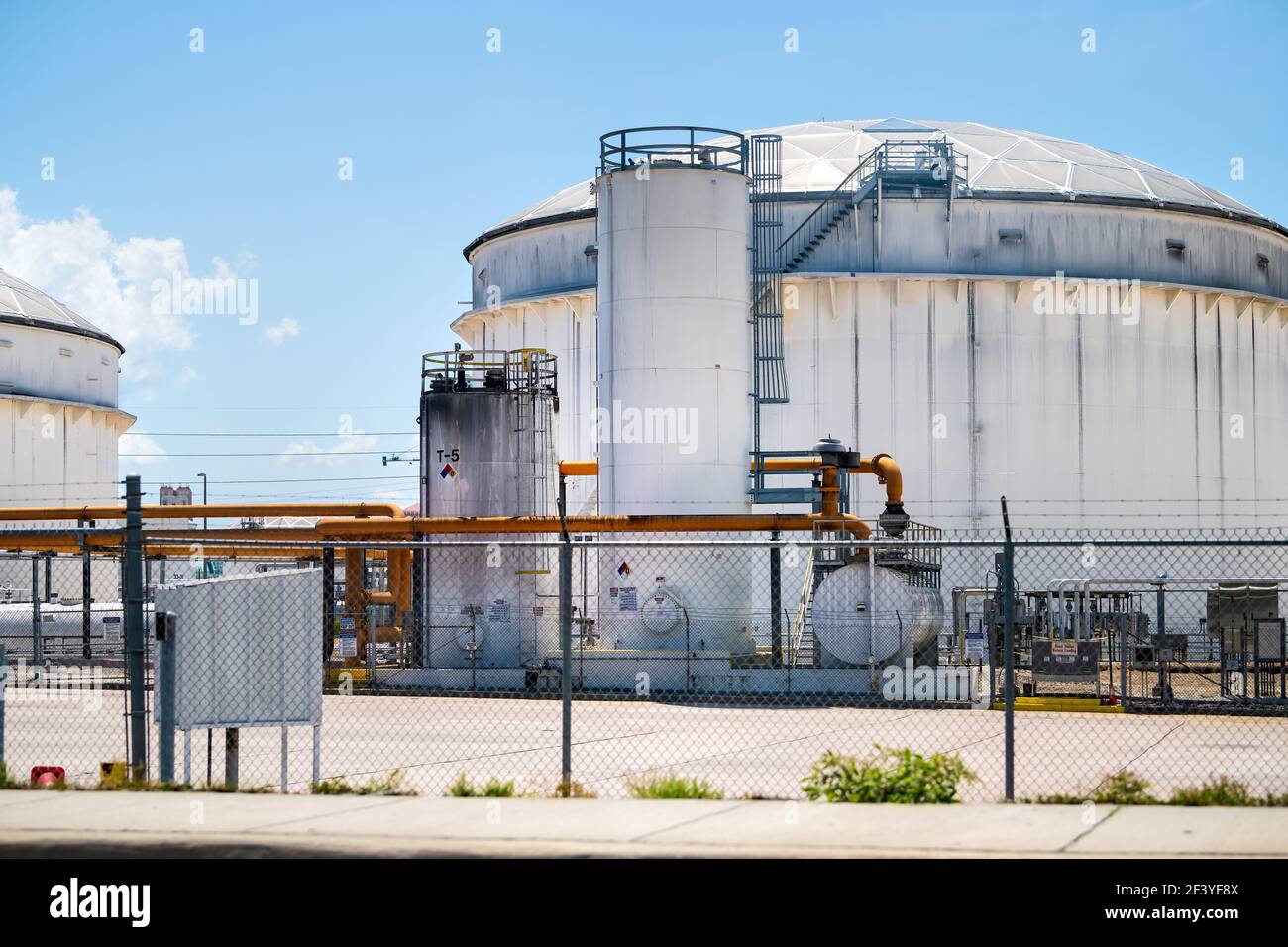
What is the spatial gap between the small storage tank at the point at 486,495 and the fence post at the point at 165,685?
60.1ft

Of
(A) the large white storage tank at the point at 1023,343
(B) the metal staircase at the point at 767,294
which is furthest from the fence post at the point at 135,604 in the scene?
(A) the large white storage tank at the point at 1023,343

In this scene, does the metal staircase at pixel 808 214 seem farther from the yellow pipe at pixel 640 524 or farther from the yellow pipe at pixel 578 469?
the yellow pipe at pixel 640 524

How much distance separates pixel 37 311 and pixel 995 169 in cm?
3379

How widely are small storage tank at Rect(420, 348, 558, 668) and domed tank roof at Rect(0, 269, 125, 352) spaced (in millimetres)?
24262

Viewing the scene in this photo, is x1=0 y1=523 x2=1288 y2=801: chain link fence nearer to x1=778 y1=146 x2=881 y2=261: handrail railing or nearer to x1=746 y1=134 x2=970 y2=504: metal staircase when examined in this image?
x1=746 y1=134 x2=970 y2=504: metal staircase

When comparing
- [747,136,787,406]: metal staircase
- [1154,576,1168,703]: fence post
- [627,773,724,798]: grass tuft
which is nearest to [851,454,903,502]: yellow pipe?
[747,136,787,406]: metal staircase

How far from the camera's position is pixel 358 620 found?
Result: 32406 mm

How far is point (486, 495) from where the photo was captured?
1277 inches

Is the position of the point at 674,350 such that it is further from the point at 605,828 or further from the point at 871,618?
the point at 605,828

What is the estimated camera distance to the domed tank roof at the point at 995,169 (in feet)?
136

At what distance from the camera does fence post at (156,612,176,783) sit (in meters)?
11.7
